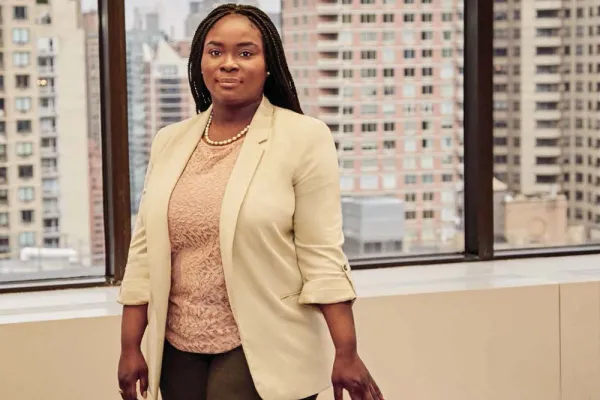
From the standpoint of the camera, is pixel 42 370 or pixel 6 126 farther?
pixel 6 126

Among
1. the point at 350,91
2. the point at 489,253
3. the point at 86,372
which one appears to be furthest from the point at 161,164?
the point at 489,253

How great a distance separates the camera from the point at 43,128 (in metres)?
3.29

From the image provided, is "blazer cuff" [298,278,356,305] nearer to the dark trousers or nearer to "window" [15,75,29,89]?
the dark trousers

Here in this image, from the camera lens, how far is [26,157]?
10.7 feet

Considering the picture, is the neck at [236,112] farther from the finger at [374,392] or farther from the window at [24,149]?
the window at [24,149]

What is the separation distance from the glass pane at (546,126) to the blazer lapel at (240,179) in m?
1.99

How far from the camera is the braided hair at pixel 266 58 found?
190cm

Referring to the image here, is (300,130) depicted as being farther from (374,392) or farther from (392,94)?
(392,94)

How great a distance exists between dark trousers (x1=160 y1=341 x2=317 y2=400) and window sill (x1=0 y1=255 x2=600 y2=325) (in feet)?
3.55

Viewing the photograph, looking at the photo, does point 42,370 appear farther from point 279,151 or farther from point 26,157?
point 279,151

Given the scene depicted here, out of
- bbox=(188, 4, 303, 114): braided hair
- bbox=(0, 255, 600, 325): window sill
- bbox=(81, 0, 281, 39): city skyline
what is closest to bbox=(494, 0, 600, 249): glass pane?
bbox=(0, 255, 600, 325): window sill

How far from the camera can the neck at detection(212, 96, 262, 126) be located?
192cm

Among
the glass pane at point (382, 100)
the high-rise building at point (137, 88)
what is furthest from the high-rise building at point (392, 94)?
the high-rise building at point (137, 88)

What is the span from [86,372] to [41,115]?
2.89ft
